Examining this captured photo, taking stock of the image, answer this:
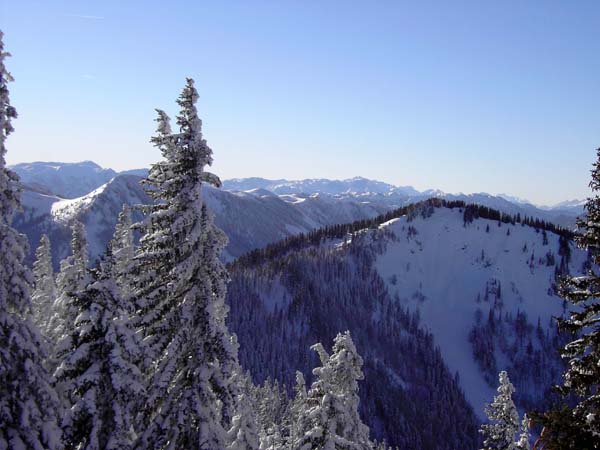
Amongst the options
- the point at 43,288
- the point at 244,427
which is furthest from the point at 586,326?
the point at 43,288

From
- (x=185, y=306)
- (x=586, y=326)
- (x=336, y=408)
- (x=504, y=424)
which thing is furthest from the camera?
(x=504, y=424)

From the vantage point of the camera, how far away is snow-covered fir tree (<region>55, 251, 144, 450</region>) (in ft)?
50.5

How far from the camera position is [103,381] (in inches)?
620

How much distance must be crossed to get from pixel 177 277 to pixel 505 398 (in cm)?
1877

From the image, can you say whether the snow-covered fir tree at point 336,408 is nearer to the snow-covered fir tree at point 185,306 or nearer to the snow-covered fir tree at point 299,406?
the snow-covered fir tree at point 299,406

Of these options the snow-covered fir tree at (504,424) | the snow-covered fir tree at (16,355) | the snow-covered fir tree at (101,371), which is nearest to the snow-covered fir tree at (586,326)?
the snow-covered fir tree at (504,424)

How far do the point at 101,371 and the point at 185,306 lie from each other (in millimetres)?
3355

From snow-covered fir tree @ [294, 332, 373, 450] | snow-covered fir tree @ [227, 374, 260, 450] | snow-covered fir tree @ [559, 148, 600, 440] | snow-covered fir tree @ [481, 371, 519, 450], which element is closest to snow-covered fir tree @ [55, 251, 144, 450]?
snow-covered fir tree @ [227, 374, 260, 450]

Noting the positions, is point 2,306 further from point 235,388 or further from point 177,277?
point 235,388

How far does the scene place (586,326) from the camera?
14711 millimetres

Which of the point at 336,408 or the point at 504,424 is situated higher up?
the point at 336,408

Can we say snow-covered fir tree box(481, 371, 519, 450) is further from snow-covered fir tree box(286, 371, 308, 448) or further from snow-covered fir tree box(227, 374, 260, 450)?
snow-covered fir tree box(227, 374, 260, 450)

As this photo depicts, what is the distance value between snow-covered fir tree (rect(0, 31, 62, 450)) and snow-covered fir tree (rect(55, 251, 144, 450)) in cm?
62

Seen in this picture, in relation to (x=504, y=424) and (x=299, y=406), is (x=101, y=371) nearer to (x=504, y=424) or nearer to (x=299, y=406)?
(x=504, y=424)
